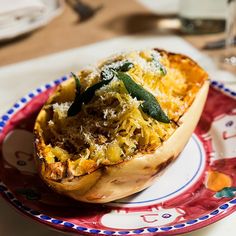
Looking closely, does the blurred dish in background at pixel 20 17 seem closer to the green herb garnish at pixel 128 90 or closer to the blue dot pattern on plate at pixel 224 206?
the green herb garnish at pixel 128 90

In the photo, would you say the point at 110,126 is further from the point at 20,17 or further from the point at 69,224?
the point at 20,17

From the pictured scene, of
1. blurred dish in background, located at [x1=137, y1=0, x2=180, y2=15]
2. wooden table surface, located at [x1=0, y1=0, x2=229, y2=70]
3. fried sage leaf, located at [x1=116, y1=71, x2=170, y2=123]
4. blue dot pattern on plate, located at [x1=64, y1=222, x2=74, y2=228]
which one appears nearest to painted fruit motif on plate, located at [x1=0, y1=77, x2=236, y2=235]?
blue dot pattern on plate, located at [x1=64, y1=222, x2=74, y2=228]

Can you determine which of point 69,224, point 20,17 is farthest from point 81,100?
point 20,17

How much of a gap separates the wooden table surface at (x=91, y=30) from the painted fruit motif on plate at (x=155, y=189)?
0.37 meters

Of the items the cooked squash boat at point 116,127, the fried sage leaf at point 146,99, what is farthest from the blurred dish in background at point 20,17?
the fried sage leaf at point 146,99

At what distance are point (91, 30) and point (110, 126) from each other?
0.71 m

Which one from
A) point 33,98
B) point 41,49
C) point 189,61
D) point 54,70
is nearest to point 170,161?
point 189,61

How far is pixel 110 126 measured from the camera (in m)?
0.75

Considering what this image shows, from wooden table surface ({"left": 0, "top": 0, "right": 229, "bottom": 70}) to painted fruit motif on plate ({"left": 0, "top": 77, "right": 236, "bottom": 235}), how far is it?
370mm

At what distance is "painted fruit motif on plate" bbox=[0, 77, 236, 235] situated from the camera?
0.70 metres

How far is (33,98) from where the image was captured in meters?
0.97

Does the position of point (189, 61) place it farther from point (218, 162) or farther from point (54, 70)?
point (54, 70)

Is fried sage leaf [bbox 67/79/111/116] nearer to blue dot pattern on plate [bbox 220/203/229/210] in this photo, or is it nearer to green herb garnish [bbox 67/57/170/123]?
green herb garnish [bbox 67/57/170/123]

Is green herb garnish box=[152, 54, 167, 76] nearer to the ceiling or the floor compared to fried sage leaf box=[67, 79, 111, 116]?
nearer to the ceiling
